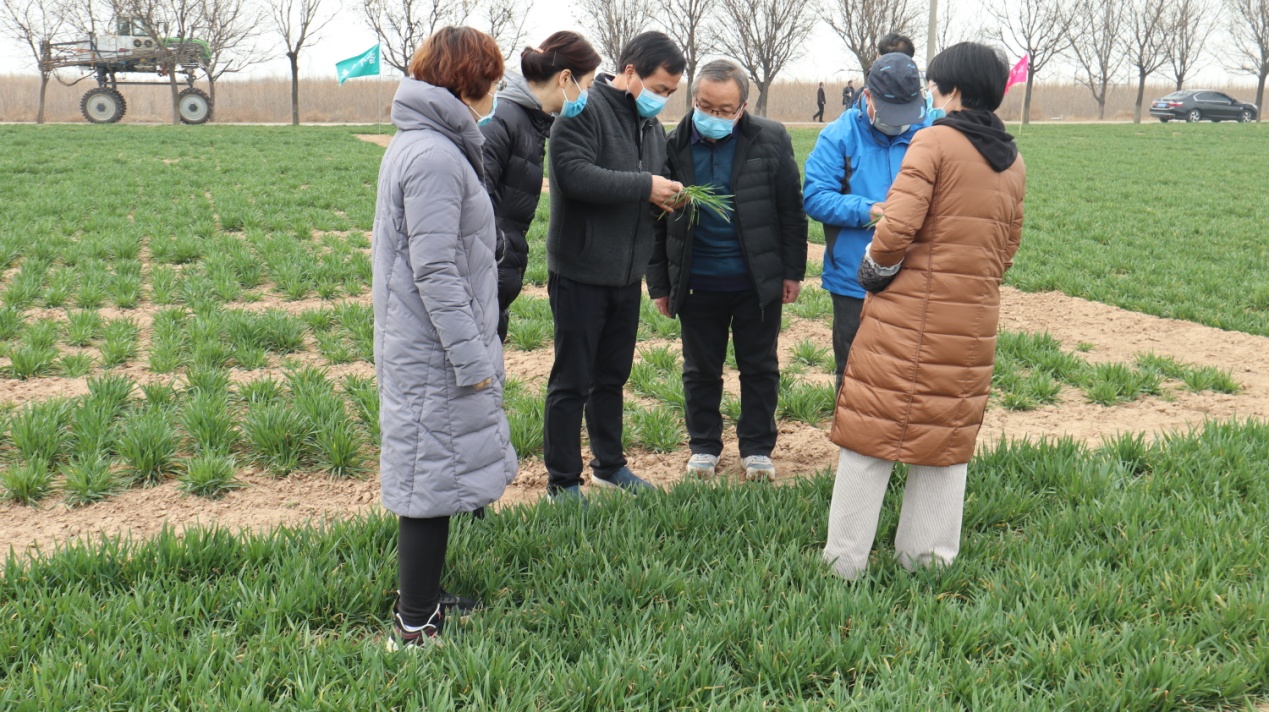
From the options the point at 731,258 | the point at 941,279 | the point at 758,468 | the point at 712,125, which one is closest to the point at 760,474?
the point at 758,468

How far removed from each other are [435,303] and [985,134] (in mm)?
1748

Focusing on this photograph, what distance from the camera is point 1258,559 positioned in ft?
10.8

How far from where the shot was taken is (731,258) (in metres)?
4.30

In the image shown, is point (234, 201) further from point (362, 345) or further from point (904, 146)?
point (904, 146)

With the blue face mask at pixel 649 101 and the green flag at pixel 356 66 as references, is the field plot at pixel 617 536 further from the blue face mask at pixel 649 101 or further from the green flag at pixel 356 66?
the green flag at pixel 356 66

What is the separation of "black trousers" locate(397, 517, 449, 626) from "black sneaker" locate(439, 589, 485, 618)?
173 millimetres

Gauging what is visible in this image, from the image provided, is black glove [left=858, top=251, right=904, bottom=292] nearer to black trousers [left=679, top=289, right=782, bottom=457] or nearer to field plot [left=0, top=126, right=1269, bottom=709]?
field plot [left=0, top=126, right=1269, bottom=709]

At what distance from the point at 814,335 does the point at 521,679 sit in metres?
4.86

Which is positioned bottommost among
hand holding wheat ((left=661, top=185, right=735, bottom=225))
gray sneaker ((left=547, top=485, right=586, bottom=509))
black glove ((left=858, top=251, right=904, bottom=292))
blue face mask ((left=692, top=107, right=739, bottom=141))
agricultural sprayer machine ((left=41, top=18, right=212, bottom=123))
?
gray sneaker ((left=547, top=485, right=586, bottom=509))

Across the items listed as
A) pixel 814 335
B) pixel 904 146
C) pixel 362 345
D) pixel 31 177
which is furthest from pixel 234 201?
pixel 904 146

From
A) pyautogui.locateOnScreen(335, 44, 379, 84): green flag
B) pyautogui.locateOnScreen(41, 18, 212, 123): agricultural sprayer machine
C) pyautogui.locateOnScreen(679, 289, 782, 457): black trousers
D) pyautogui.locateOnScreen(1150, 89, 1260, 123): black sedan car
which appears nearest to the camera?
pyautogui.locateOnScreen(679, 289, 782, 457): black trousers

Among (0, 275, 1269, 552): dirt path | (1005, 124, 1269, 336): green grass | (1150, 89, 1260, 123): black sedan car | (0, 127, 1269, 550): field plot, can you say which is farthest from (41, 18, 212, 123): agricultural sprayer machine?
(1150, 89, 1260, 123): black sedan car

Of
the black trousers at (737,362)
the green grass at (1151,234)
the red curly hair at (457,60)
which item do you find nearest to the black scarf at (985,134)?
the red curly hair at (457,60)

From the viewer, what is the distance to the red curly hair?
2.71 m
